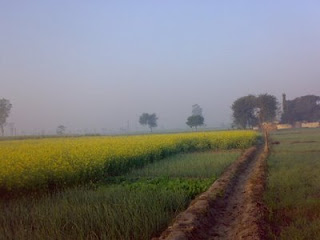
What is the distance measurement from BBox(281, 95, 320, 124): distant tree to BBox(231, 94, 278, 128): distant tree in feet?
22.7

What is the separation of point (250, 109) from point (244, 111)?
124 cm

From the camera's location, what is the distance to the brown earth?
22.2 feet

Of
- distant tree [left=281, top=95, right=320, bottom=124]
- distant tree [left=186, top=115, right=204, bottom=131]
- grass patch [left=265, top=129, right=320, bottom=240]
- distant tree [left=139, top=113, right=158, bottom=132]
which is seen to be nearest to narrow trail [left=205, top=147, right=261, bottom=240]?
grass patch [left=265, top=129, right=320, bottom=240]

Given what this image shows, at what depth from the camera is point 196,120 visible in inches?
3944

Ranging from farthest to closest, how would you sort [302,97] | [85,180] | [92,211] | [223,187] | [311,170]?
[302,97] < [311,170] < [85,180] < [223,187] < [92,211]

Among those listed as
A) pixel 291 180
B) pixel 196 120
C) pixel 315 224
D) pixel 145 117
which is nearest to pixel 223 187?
pixel 291 180

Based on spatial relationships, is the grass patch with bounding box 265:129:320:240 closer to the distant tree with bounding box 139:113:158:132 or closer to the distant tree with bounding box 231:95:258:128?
the distant tree with bounding box 231:95:258:128

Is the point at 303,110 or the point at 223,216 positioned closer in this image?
the point at 223,216

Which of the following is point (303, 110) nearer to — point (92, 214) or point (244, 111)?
point (244, 111)

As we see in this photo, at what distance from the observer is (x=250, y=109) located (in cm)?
7462

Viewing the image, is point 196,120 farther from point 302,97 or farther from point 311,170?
point 311,170

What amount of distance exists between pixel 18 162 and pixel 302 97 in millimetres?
79520

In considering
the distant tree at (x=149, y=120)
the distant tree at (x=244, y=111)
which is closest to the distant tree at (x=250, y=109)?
the distant tree at (x=244, y=111)

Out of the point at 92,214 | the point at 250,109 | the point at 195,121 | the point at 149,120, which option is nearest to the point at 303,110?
the point at 250,109
